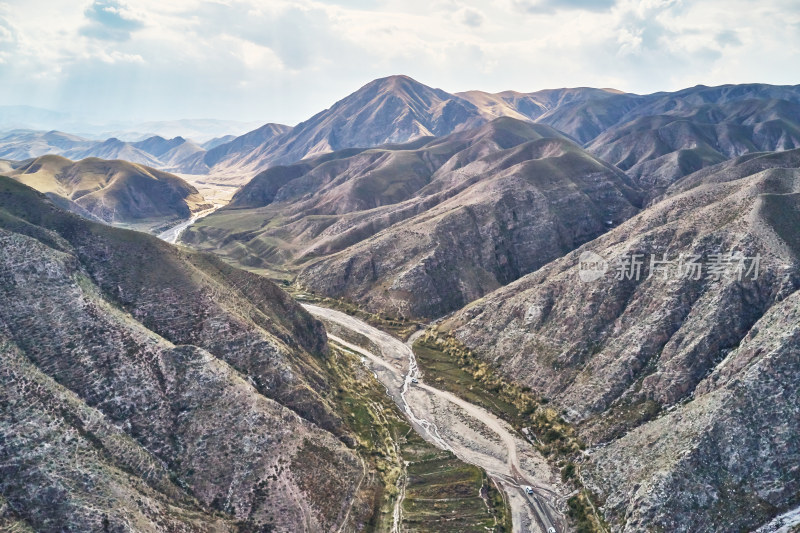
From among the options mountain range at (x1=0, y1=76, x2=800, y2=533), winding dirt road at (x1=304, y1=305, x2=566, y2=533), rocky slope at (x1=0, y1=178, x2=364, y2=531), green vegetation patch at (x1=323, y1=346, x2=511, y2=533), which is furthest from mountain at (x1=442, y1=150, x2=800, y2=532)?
rocky slope at (x1=0, y1=178, x2=364, y2=531)

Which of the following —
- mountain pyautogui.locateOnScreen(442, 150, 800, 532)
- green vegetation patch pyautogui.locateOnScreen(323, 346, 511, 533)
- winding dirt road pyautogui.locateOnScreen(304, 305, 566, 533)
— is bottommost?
green vegetation patch pyautogui.locateOnScreen(323, 346, 511, 533)

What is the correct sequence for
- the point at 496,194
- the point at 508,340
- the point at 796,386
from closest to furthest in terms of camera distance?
1. the point at 796,386
2. the point at 508,340
3. the point at 496,194

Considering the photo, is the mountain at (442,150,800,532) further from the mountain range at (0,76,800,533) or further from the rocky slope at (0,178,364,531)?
the rocky slope at (0,178,364,531)

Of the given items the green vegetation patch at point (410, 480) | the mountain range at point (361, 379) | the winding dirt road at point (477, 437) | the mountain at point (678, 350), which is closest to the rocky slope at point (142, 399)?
the mountain range at point (361, 379)

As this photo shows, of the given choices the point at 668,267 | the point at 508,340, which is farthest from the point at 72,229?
the point at 668,267

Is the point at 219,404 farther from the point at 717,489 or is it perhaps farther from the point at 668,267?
the point at 668,267

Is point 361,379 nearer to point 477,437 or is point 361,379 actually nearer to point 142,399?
point 477,437
